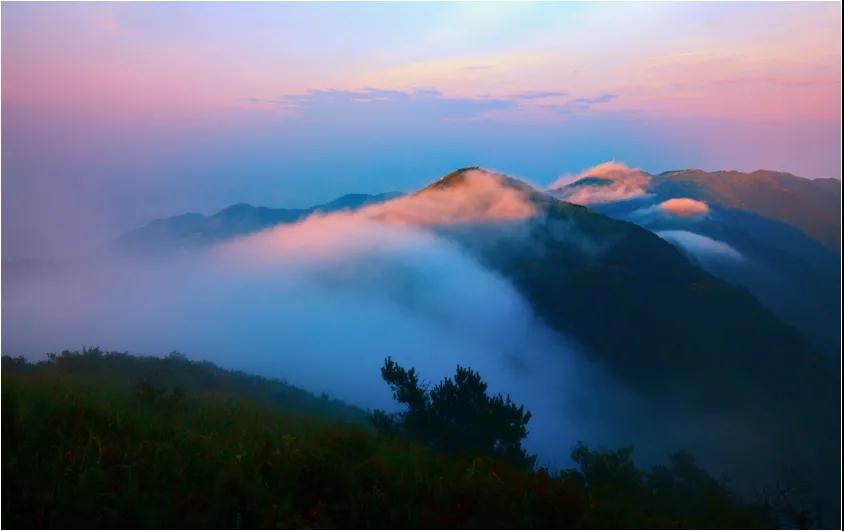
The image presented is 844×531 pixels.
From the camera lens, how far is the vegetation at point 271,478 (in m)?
4.35

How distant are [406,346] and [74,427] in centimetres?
355

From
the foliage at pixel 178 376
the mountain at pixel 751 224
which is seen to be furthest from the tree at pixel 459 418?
the mountain at pixel 751 224

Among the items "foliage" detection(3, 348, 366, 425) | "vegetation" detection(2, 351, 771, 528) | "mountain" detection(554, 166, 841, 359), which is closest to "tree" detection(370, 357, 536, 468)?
"vegetation" detection(2, 351, 771, 528)

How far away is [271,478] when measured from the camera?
4699 mm

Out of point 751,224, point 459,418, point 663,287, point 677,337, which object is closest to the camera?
point 459,418

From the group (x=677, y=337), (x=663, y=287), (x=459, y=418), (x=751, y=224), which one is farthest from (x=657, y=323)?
(x=751, y=224)

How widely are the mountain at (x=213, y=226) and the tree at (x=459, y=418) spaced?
2965mm

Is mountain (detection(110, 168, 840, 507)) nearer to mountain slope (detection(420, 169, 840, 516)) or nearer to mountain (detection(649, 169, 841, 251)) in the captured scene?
mountain slope (detection(420, 169, 840, 516))

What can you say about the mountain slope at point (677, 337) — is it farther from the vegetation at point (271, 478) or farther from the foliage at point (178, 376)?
the foliage at point (178, 376)

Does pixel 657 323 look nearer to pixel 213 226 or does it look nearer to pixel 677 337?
pixel 677 337

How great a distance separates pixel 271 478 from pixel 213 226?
4.98 meters

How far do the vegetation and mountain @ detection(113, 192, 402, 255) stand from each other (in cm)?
269

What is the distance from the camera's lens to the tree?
630 cm

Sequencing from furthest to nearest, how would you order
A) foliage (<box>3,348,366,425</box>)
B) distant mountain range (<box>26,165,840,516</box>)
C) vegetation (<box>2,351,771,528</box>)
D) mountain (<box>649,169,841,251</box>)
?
mountain (<box>649,169,841,251</box>)
distant mountain range (<box>26,165,840,516</box>)
foliage (<box>3,348,366,425</box>)
vegetation (<box>2,351,771,528</box>)
